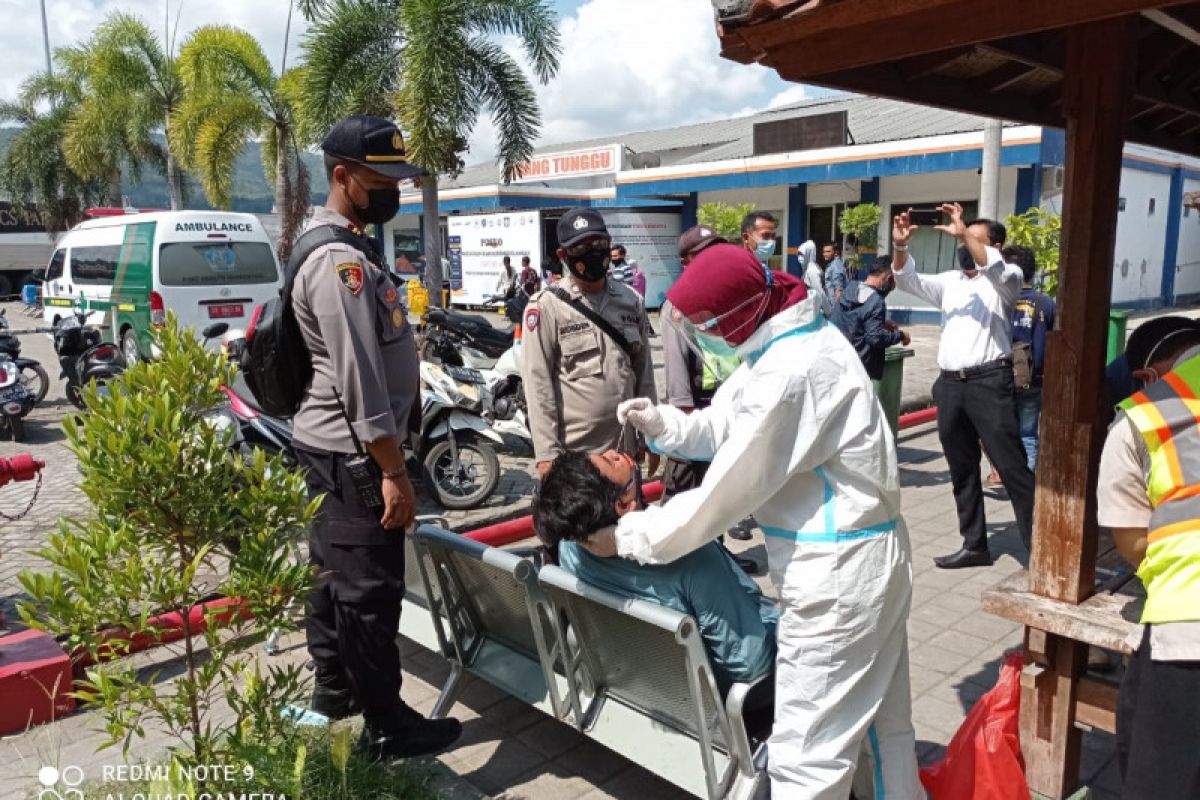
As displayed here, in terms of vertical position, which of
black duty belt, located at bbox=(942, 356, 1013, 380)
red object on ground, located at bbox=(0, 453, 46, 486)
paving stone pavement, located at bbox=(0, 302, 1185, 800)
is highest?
black duty belt, located at bbox=(942, 356, 1013, 380)

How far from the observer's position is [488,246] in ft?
73.4

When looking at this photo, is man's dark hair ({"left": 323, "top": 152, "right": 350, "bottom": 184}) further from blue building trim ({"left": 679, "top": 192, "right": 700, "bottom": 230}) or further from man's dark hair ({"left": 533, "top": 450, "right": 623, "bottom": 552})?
blue building trim ({"left": 679, "top": 192, "right": 700, "bottom": 230})

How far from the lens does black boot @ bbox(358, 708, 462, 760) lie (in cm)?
285

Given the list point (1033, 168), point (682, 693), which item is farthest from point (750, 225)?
point (1033, 168)

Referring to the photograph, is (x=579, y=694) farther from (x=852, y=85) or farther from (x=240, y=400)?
(x=240, y=400)

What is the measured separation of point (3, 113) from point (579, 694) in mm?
34222

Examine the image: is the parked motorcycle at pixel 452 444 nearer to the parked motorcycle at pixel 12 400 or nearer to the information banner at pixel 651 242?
the parked motorcycle at pixel 12 400

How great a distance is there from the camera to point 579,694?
2.82 meters

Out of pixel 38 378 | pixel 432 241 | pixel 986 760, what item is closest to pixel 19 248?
pixel 38 378

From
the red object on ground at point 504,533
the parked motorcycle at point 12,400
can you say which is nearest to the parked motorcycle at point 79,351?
the parked motorcycle at point 12,400

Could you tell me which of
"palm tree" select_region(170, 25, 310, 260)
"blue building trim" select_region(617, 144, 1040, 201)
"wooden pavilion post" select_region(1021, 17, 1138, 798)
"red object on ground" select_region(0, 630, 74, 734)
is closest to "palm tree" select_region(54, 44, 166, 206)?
"palm tree" select_region(170, 25, 310, 260)

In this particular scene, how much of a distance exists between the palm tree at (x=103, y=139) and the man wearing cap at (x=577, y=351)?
72.5ft

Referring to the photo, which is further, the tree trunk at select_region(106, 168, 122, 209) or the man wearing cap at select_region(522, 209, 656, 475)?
the tree trunk at select_region(106, 168, 122, 209)

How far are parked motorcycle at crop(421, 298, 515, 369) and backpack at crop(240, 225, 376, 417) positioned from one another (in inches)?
227
